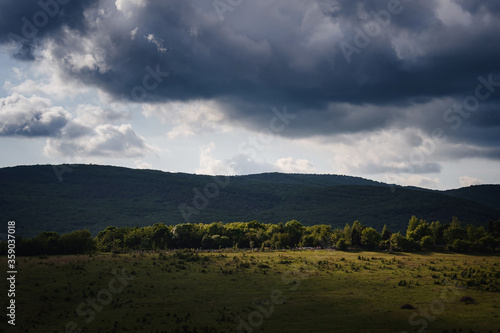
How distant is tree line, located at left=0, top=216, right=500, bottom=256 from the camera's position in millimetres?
96125

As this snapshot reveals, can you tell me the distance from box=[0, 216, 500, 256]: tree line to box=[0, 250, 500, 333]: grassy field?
34.7ft

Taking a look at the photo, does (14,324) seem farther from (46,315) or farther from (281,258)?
(281,258)

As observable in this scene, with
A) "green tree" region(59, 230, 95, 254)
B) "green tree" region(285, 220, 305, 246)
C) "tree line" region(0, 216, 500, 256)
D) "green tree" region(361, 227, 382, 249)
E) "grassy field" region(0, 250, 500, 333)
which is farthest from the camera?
"green tree" region(285, 220, 305, 246)

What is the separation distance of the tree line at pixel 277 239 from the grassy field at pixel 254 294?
1057 cm

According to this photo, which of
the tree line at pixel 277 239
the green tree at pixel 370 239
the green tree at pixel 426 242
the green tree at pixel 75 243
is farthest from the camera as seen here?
the green tree at pixel 370 239

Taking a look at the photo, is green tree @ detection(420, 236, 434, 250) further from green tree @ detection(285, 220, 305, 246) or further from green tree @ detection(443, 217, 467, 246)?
green tree @ detection(285, 220, 305, 246)

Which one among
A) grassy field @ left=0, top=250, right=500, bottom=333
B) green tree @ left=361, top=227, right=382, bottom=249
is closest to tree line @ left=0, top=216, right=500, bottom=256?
green tree @ left=361, top=227, right=382, bottom=249

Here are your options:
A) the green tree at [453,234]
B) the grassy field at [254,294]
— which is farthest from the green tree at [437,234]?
the grassy field at [254,294]

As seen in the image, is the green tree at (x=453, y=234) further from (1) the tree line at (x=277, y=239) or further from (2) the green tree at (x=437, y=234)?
(2) the green tree at (x=437, y=234)

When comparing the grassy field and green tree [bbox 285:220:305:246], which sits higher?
green tree [bbox 285:220:305:246]

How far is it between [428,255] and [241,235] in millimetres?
54652

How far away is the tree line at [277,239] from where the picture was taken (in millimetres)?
96125

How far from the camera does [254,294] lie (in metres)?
61.9

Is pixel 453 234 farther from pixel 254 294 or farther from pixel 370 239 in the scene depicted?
pixel 254 294
